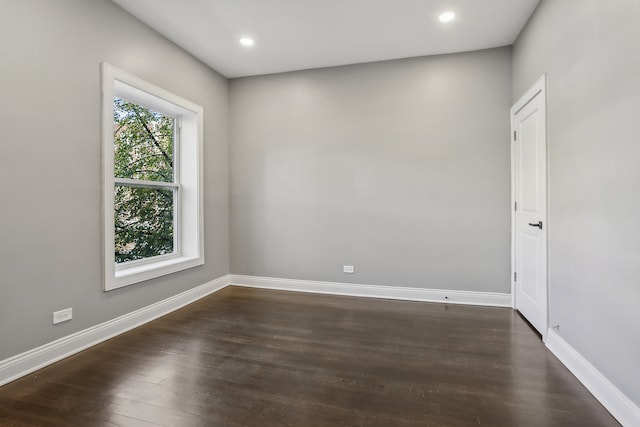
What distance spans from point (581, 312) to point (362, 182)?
7.89 ft

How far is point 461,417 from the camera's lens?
1655mm

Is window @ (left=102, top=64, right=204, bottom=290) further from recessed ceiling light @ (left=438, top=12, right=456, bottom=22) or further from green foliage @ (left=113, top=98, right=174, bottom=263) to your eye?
recessed ceiling light @ (left=438, top=12, right=456, bottom=22)

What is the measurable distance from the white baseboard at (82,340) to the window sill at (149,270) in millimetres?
301

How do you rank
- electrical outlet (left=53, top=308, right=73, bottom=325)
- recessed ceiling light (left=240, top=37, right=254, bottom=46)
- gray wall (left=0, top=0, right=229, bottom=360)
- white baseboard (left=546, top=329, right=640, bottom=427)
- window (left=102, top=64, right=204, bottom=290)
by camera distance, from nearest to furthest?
white baseboard (left=546, top=329, right=640, bottom=427) → gray wall (left=0, top=0, right=229, bottom=360) → electrical outlet (left=53, top=308, right=73, bottom=325) → window (left=102, top=64, right=204, bottom=290) → recessed ceiling light (left=240, top=37, right=254, bottom=46)

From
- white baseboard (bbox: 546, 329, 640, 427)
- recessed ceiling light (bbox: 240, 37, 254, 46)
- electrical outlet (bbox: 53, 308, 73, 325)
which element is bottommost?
white baseboard (bbox: 546, 329, 640, 427)

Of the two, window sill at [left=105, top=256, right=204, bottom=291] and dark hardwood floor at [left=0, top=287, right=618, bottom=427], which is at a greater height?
window sill at [left=105, top=256, right=204, bottom=291]

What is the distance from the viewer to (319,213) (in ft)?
13.1


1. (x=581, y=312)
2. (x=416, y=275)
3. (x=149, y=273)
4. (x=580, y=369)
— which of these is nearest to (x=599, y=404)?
(x=580, y=369)

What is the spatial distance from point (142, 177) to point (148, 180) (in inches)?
3.2

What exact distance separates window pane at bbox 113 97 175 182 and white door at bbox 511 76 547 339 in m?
3.75

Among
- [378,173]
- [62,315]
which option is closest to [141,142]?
[62,315]

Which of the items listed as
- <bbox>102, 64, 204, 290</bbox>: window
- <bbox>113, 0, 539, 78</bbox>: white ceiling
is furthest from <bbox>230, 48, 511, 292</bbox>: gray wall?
<bbox>102, 64, 204, 290</bbox>: window

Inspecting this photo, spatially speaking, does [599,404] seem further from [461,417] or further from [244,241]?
[244,241]

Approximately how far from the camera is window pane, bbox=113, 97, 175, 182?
2957mm
